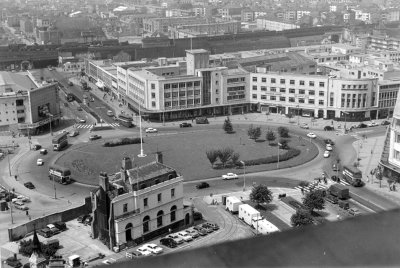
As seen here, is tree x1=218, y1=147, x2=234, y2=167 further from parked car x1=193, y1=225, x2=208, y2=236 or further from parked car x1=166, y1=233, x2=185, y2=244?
parked car x1=166, y1=233, x2=185, y2=244

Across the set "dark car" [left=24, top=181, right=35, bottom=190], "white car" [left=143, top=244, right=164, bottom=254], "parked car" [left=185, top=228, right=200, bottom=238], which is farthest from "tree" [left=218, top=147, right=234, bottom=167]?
"white car" [left=143, top=244, right=164, bottom=254]

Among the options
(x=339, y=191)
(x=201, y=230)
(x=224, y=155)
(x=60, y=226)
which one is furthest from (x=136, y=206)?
(x=224, y=155)

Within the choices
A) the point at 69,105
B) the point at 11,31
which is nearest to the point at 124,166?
the point at 69,105

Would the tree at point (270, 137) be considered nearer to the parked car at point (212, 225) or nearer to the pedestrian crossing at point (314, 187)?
the pedestrian crossing at point (314, 187)

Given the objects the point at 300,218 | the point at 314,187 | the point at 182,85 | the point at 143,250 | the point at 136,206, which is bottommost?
the point at 143,250

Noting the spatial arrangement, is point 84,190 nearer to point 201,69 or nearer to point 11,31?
point 201,69

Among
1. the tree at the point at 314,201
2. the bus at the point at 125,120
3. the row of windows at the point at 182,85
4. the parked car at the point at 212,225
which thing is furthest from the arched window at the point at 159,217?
the row of windows at the point at 182,85

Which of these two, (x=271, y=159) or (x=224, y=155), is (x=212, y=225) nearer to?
(x=224, y=155)
